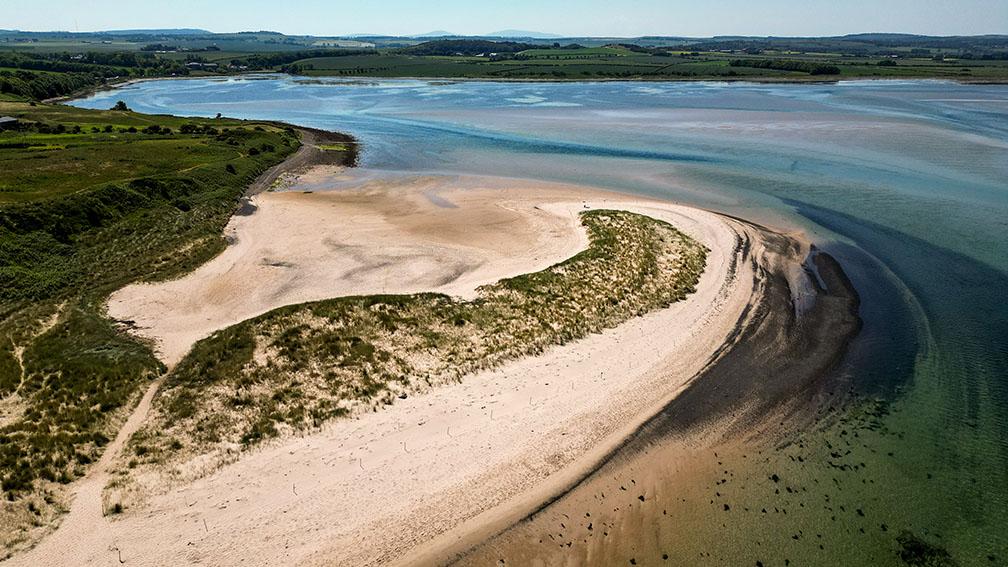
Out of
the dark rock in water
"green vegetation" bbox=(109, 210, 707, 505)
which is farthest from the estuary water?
"green vegetation" bbox=(109, 210, 707, 505)

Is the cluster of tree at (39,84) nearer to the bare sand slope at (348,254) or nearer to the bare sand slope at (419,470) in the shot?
the bare sand slope at (348,254)

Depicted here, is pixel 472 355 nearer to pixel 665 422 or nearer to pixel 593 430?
pixel 593 430

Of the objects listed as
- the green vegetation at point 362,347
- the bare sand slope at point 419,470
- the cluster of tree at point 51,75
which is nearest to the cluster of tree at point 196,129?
the cluster of tree at point 51,75

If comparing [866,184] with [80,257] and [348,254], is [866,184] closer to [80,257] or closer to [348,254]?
[348,254]

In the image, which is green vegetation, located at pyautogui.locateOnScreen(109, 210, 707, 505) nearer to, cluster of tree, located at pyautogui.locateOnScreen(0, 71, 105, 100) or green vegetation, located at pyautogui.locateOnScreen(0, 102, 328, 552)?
green vegetation, located at pyautogui.locateOnScreen(0, 102, 328, 552)

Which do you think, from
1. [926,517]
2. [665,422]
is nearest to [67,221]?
[665,422]
